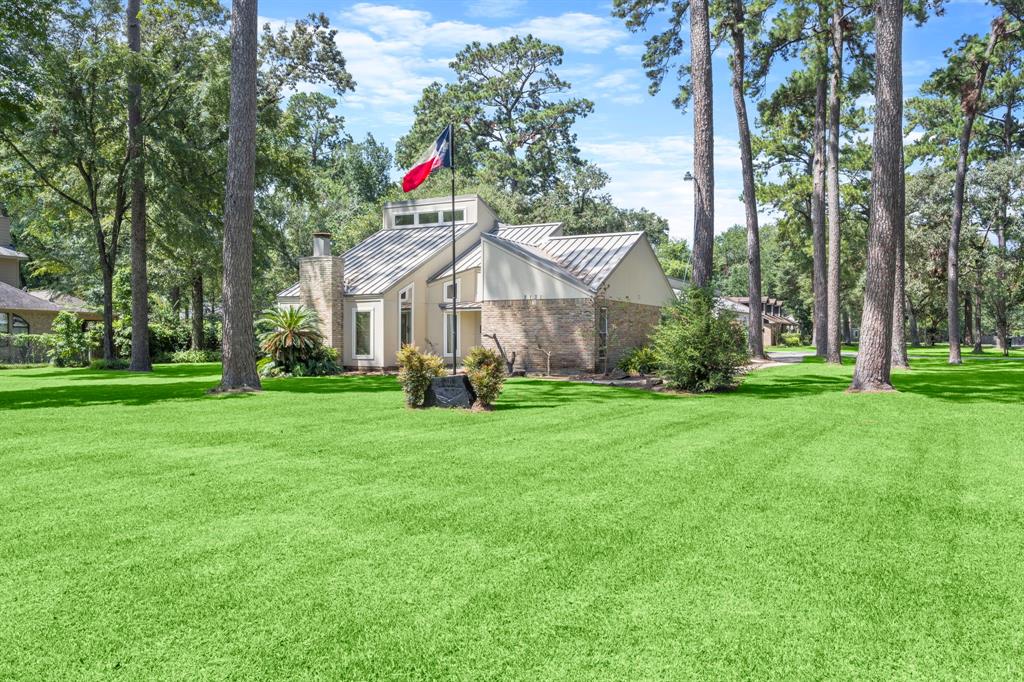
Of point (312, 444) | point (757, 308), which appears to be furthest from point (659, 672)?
point (757, 308)

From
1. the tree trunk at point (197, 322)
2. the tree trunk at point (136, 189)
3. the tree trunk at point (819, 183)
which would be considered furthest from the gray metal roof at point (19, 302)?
the tree trunk at point (819, 183)

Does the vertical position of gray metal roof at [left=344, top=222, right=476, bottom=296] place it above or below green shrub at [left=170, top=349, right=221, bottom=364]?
above

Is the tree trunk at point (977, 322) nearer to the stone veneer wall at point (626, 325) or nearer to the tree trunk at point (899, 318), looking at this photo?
the tree trunk at point (899, 318)

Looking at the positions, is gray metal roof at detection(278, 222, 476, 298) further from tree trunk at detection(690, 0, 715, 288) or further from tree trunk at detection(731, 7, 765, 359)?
tree trunk at detection(731, 7, 765, 359)

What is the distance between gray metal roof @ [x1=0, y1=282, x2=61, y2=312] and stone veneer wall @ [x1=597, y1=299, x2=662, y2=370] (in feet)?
94.7

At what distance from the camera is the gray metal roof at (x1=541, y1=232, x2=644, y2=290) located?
70.3 ft

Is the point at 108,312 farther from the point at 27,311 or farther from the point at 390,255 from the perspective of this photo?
the point at 27,311

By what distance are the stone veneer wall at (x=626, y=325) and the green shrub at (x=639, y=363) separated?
423mm

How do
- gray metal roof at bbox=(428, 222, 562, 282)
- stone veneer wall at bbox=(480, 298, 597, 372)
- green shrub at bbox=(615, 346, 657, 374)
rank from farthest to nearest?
gray metal roof at bbox=(428, 222, 562, 282) → stone veneer wall at bbox=(480, 298, 597, 372) → green shrub at bbox=(615, 346, 657, 374)

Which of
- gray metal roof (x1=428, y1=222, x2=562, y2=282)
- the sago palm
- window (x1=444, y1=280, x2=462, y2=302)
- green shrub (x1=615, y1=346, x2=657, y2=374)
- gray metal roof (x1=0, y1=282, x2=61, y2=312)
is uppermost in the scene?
gray metal roof (x1=428, y1=222, x2=562, y2=282)

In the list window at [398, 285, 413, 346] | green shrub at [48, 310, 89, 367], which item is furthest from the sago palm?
green shrub at [48, 310, 89, 367]

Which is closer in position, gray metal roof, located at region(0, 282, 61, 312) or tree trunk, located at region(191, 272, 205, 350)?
tree trunk, located at region(191, 272, 205, 350)

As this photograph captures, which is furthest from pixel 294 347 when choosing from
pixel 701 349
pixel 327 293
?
pixel 701 349

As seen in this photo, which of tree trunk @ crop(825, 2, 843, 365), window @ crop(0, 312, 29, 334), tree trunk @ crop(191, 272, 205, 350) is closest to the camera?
tree trunk @ crop(825, 2, 843, 365)
